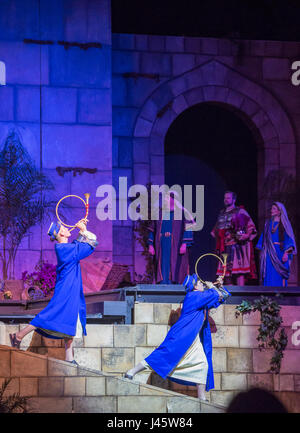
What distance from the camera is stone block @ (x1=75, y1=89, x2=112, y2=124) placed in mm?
13305

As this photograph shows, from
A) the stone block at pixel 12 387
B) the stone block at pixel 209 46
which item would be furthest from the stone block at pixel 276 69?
the stone block at pixel 12 387

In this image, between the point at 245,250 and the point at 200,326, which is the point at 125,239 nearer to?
the point at 245,250

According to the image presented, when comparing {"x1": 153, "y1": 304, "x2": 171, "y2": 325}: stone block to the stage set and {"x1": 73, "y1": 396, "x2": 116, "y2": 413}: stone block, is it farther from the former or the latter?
{"x1": 73, "y1": 396, "x2": 116, "y2": 413}: stone block

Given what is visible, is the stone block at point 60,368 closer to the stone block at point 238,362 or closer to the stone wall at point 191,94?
the stone block at point 238,362

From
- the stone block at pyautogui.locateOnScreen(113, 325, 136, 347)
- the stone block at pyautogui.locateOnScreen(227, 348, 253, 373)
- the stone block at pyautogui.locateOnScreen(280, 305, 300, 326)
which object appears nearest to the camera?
the stone block at pyautogui.locateOnScreen(113, 325, 136, 347)

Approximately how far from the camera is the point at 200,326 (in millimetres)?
9203

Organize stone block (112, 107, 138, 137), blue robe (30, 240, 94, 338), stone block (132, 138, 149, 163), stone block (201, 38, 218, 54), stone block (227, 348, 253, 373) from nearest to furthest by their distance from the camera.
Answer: blue robe (30, 240, 94, 338)
stone block (227, 348, 253, 373)
stone block (132, 138, 149, 163)
stone block (112, 107, 138, 137)
stone block (201, 38, 218, 54)

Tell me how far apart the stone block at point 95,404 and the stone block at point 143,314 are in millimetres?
1242

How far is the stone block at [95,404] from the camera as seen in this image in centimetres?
866

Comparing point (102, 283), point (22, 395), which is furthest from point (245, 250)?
point (22, 395)

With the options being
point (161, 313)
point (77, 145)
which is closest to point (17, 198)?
→ point (77, 145)

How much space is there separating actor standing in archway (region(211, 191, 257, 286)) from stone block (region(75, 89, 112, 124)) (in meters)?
2.55

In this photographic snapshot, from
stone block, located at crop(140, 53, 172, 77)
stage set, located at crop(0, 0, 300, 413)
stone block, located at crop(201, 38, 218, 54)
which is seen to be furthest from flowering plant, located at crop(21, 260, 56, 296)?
stone block, located at crop(201, 38, 218, 54)
